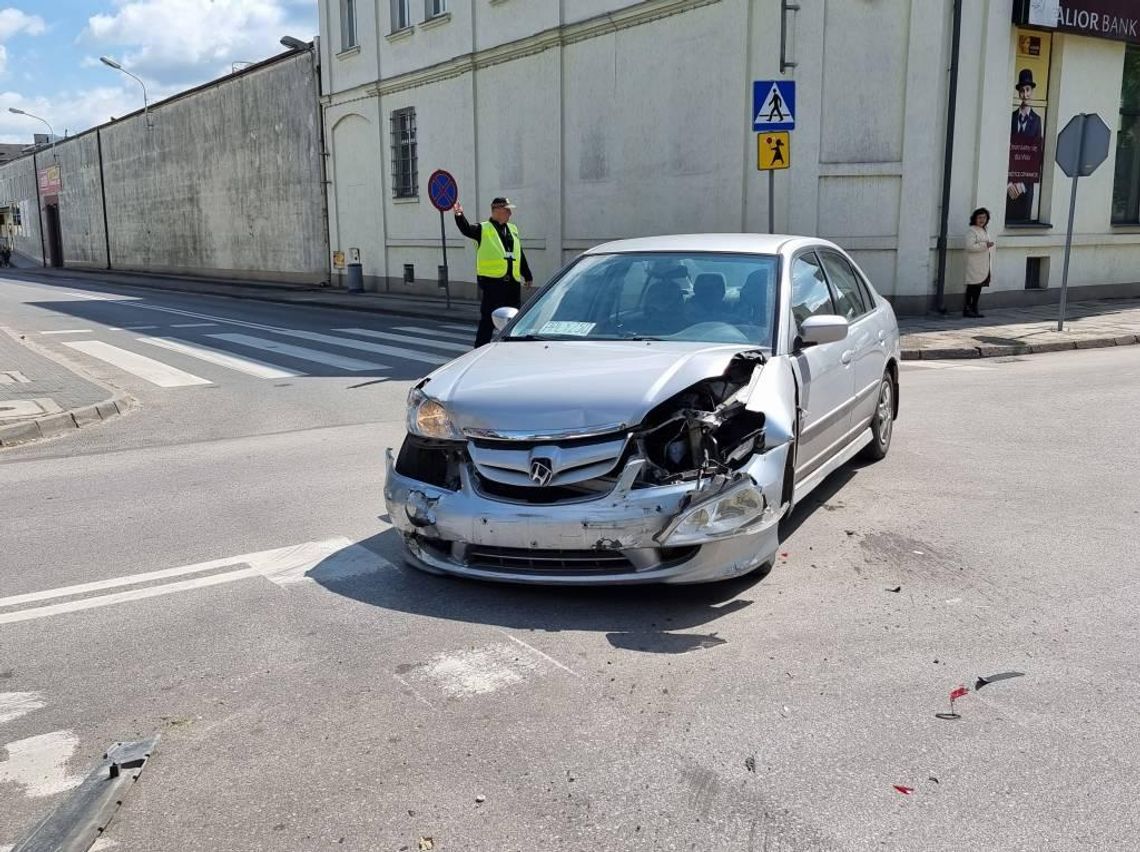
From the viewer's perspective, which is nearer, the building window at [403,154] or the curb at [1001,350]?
the curb at [1001,350]

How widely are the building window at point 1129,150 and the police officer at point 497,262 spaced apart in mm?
13001

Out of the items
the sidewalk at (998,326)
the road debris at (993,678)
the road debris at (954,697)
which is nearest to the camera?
the road debris at (954,697)

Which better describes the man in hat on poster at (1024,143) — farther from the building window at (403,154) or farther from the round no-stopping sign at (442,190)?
the building window at (403,154)

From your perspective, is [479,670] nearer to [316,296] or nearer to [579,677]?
[579,677]

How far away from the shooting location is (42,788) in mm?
3039

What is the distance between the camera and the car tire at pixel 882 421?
6.99 metres

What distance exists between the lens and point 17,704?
3.59 m

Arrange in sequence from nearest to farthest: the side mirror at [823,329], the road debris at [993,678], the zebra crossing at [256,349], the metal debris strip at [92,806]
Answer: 1. the metal debris strip at [92,806]
2. the road debris at [993,678]
3. the side mirror at [823,329]
4. the zebra crossing at [256,349]

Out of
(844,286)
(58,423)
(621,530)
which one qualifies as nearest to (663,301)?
(844,286)

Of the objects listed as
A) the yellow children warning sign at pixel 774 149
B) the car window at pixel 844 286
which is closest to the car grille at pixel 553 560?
the car window at pixel 844 286

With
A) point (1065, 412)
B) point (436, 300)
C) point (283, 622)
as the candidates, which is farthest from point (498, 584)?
point (436, 300)

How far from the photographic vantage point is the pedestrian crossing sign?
12164 mm

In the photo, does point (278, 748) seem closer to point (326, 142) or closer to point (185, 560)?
point (185, 560)

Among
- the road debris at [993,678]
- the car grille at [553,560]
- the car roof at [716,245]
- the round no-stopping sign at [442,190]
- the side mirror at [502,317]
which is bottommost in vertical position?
the road debris at [993,678]
